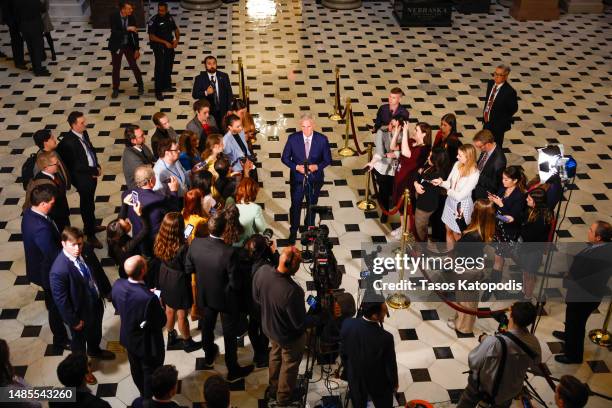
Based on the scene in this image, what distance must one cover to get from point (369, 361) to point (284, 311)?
2.61ft

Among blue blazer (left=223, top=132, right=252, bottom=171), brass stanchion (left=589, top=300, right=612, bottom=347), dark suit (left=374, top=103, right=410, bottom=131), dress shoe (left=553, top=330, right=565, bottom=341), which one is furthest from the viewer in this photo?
dark suit (left=374, top=103, right=410, bottom=131)

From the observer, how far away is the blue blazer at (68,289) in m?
5.55

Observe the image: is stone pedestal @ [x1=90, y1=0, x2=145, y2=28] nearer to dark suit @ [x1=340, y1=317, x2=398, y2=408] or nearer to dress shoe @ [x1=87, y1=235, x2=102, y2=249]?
dress shoe @ [x1=87, y1=235, x2=102, y2=249]

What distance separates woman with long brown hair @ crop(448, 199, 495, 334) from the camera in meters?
6.42

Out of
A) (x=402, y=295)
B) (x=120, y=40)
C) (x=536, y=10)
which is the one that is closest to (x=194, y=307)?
(x=402, y=295)

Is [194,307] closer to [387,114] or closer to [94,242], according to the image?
[94,242]

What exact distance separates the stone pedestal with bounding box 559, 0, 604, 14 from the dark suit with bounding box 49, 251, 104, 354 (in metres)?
15.1

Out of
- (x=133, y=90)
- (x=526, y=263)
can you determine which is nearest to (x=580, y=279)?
(x=526, y=263)

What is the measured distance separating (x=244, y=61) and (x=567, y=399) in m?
10.7

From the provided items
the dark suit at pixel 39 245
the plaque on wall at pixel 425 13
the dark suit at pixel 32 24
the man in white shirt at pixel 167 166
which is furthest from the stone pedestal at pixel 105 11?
the dark suit at pixel 39 245

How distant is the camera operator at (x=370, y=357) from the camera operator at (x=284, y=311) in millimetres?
451

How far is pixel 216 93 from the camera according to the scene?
955cm

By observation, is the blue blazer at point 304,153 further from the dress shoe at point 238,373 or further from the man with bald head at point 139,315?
the man with bald head at point 139,315

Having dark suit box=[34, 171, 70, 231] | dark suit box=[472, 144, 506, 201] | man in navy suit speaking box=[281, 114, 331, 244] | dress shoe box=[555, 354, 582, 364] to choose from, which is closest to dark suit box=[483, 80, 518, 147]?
dark suit box=[472, 144, 506, 201]
